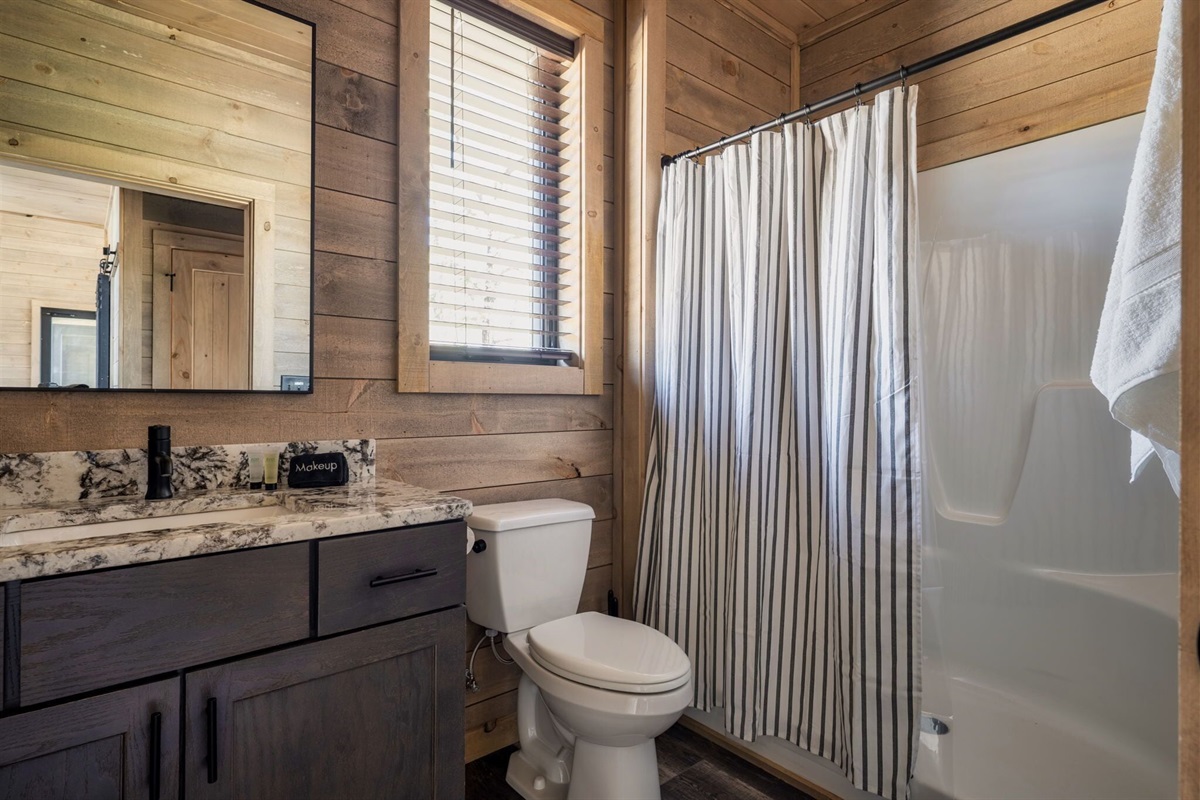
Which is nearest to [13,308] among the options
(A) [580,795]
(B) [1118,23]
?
(A) [580,795]

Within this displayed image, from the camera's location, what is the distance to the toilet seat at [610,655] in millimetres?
1451

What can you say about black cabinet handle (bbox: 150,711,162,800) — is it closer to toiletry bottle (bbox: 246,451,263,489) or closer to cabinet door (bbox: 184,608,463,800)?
cabinet door (bbox: 184,608,463,800)

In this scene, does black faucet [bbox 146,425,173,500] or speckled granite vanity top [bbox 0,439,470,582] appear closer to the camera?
speckled granite vanity top [bbox 0,439,470,582]

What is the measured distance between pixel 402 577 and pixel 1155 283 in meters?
1.22

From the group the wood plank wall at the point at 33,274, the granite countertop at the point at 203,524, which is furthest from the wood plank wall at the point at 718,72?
the wood plank wall at the point at 33,274

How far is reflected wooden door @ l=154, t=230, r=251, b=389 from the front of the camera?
1408mm

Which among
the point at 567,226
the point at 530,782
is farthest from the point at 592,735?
the point at 567,226

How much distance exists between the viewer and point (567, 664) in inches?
59.4

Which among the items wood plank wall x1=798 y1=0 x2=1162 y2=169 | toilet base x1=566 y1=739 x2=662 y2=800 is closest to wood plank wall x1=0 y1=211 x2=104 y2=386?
toilet base x1=566 y1=739 x2=662 y2=800

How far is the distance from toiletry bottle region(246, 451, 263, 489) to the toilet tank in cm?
51

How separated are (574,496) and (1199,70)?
5.95 feet

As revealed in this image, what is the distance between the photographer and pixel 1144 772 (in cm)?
157

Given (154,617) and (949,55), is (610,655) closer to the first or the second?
(154,617)

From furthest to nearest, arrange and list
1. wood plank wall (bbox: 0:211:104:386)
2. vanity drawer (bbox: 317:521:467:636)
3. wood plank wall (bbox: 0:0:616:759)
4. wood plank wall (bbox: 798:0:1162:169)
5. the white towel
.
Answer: wood plank wall (bbox: 798:0:1162:169), wood plank wall (bbox: 0:0:616:759), wood plank wall (bbox: 0:211:104:386), vanity drawer (bbox: 317:521:467:636), the white towel
